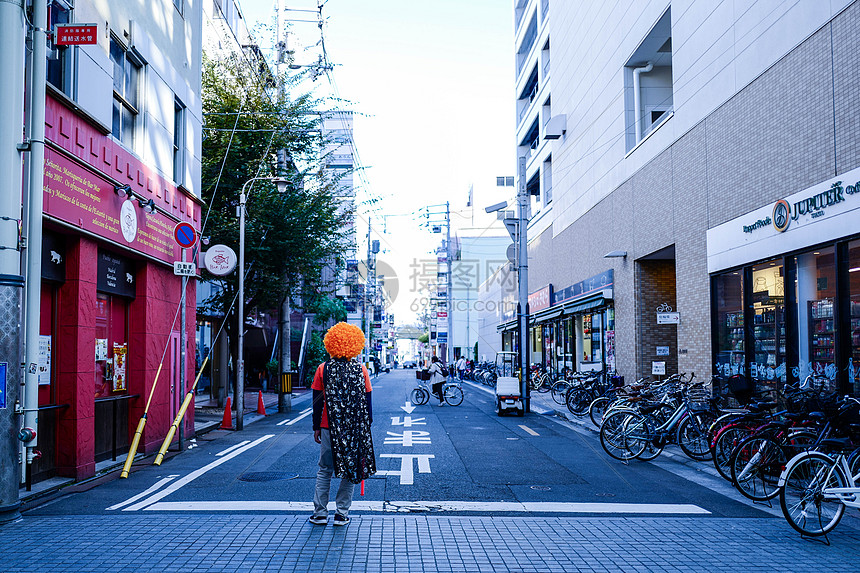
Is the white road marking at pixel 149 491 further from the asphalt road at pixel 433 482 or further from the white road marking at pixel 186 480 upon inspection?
the white road marking at pixel 186 480

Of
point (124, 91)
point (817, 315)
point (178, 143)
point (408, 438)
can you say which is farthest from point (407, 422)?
point (124, 91)

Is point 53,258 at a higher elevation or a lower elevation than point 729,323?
higher

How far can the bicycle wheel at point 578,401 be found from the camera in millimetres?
18984

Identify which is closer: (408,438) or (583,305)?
(408,438)

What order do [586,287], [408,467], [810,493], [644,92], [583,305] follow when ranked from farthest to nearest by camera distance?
1. [586,287]
2. [583,305]
3. [644,92]
4. [408,467]
5. [810,493]

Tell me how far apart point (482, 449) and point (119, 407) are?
20.3 ft

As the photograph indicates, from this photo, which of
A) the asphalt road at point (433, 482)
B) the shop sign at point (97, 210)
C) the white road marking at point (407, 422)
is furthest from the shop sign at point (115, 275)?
the white road marking at point (407, 422)

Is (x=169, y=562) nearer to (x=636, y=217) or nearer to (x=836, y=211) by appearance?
(x=836, y=211)

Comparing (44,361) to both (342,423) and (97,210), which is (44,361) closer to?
(97,210)

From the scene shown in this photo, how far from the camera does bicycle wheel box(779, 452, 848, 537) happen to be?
260 inches

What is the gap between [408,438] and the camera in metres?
14.1

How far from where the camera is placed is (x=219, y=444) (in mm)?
13859

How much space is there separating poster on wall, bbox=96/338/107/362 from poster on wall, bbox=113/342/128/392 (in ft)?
1.67

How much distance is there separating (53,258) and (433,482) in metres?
5.89
